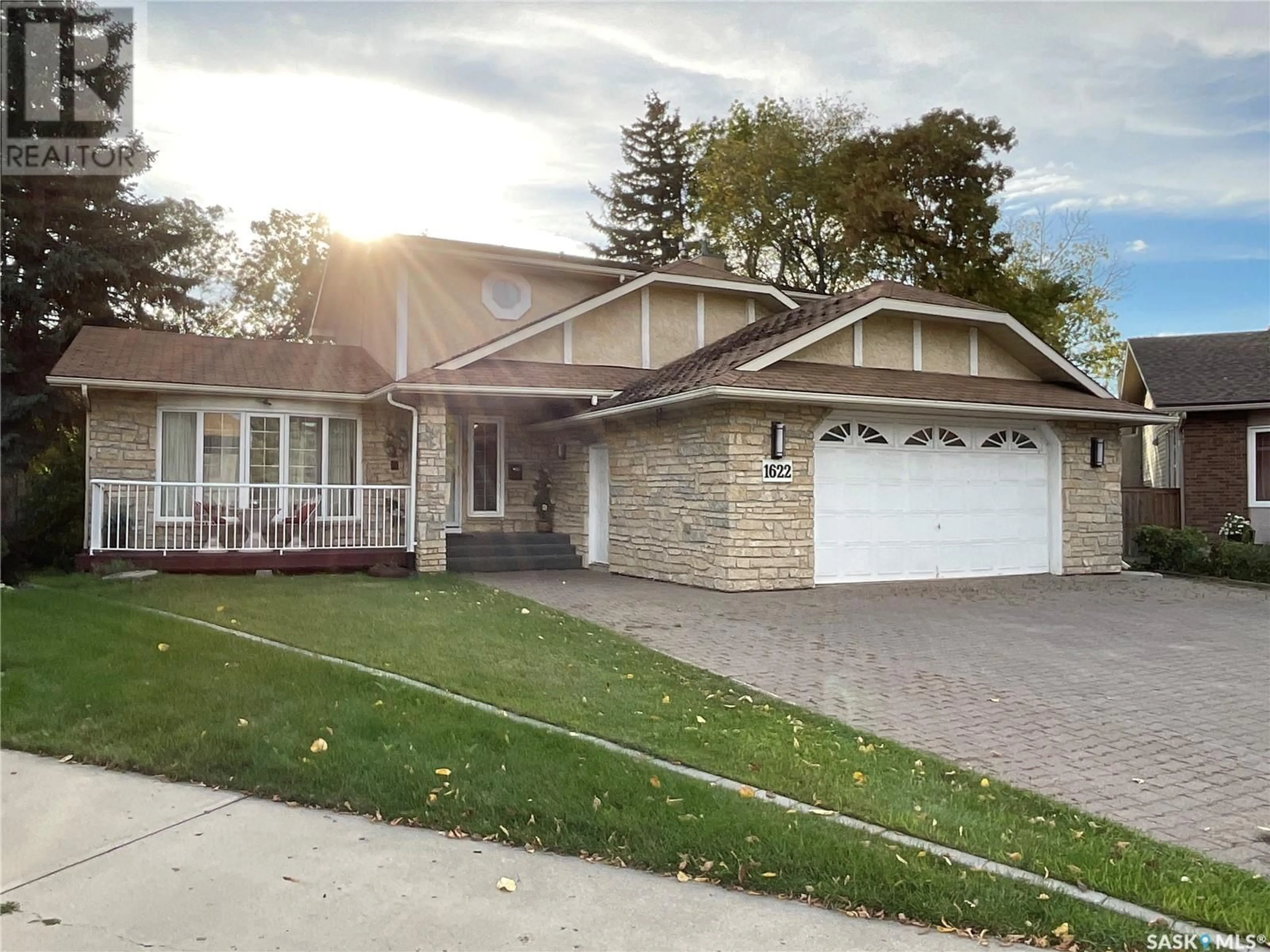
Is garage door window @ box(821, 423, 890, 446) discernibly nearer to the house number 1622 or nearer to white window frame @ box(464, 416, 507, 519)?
the house number 1622

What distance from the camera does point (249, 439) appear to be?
14398 mm

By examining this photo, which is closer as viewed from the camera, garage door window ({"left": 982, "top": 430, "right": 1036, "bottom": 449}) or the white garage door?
the white garage door

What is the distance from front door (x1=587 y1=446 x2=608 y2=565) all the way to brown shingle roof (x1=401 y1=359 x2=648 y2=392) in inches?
49.4

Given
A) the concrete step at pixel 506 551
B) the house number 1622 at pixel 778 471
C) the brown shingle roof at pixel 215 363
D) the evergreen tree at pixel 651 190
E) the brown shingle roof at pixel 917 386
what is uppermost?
the evergreen tree at pixel 651 190

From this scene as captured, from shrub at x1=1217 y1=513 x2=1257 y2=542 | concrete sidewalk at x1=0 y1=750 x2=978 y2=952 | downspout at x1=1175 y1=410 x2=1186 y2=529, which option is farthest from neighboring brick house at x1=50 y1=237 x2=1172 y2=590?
concrete sidewalk at x1=0 y1=750 x2=978 y2=952

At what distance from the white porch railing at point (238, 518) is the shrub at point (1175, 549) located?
13441 mm

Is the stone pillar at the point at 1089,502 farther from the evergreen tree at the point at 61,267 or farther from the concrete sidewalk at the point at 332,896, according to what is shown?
the evergreen tree at the point at 61,267

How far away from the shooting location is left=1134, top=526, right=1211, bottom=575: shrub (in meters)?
15.8

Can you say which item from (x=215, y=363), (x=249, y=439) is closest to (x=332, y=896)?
(x=249, y=439)

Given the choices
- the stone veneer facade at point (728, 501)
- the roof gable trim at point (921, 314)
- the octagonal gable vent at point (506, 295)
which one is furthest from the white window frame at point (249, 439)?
the roof gable trim at point (921, 314)

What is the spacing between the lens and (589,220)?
1620 inches

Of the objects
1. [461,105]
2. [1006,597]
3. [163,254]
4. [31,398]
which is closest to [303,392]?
[461,105]

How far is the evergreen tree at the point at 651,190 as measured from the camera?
39969 mm

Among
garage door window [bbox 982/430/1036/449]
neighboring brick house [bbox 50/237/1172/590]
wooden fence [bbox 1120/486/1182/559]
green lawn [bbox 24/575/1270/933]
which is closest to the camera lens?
green lawn [bbox 24/575/1270/933]
